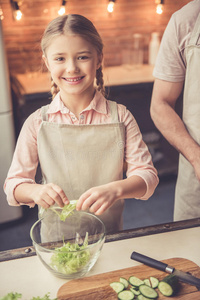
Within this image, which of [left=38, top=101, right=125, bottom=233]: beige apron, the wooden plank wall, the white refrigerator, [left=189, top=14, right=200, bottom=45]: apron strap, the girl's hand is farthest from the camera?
the wooden plank wall

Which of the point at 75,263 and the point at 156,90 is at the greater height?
the point at 156,90

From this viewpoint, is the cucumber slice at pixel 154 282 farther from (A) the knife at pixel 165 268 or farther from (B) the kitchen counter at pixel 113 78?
(B) the kitchen counter at pixel 113 78

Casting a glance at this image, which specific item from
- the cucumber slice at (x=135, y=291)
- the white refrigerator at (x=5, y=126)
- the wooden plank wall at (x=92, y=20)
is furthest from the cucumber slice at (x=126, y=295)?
the wooden plank wall at (x=92, y=20)

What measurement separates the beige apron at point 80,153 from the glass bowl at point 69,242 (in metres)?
0.18

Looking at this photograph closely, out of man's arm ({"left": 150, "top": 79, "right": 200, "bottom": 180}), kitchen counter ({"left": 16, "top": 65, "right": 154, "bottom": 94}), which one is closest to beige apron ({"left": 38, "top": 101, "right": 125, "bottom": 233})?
man's arm ({"left": 150, "top": 79, "right": 200, "bottom": 180})

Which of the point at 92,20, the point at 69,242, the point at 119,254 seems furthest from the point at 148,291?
the point at 92,20

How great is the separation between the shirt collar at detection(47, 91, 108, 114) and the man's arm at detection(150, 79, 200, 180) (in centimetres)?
30

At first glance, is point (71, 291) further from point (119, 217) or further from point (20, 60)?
point (20, 60)

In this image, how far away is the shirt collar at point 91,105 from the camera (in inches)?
46.7

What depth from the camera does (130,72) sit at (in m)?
3.05

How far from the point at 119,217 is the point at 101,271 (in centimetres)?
39

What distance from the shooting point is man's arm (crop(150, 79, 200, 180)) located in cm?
138

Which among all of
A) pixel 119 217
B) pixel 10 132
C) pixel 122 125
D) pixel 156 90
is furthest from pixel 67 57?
pixel 10 132

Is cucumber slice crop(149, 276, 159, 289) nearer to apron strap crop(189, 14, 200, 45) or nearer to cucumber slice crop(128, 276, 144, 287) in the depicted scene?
cucumber slice crop(128, 276, 144, 287)
